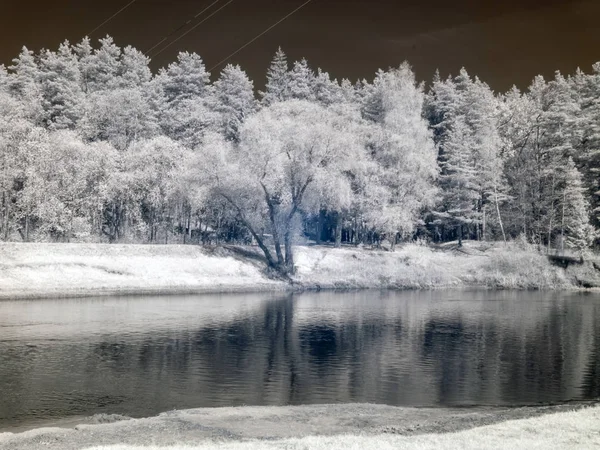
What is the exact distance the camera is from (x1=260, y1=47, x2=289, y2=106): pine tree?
324 feet

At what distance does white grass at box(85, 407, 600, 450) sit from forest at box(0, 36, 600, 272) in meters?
49.1

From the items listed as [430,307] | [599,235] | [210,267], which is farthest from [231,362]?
[599,235]

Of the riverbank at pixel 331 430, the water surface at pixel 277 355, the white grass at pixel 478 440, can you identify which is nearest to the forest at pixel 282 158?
the water surface at pixel 277 355

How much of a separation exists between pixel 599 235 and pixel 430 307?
31.8m

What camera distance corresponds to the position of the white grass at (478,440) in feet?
47.8

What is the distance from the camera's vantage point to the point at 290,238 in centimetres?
6725

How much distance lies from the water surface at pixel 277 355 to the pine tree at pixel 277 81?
53.6 meters

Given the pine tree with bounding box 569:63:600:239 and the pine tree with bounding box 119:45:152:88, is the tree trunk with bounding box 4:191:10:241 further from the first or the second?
the pine tree with bounding box 569:63:600:239

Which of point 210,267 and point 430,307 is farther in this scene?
point 210,267

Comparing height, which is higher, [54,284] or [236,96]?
[236,96]

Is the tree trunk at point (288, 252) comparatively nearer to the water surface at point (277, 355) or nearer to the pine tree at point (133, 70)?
the water surface at point (277, 355)

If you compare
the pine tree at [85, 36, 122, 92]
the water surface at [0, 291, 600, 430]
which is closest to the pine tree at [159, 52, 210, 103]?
the pine tree at [85, 36, 122, 92]

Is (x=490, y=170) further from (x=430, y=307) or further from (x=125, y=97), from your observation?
(x=125, y=97)

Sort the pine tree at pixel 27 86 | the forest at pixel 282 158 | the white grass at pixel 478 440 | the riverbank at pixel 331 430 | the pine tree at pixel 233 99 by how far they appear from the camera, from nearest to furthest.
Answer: the white grass at pixel 478 440
the riverbank at pixel 331 430
the forest at pixel 282 158
the pine tree at pixel 27 86
the pine tree at pixel 233 99
